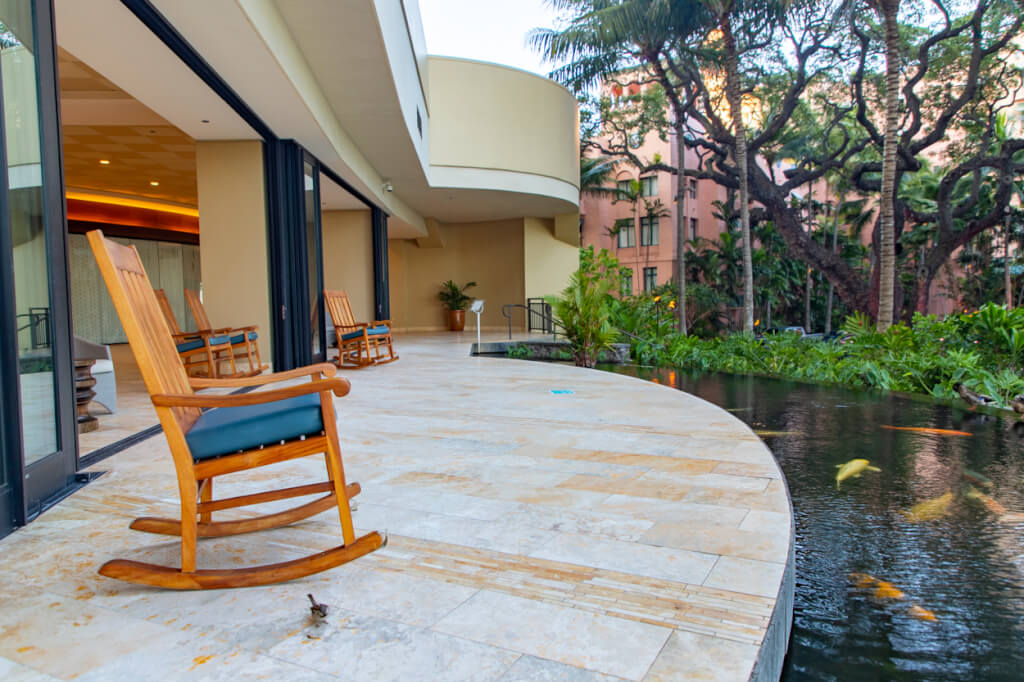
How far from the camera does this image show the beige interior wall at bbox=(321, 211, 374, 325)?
11.2 meters

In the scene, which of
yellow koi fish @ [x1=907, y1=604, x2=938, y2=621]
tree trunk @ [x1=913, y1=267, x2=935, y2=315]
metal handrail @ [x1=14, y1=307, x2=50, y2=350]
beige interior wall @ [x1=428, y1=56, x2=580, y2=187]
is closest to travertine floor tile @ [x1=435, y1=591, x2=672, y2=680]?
yellow koi fish @ [x1=907, y1=604, x2=938, y2=621]

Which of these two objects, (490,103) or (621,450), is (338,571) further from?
(490,103)

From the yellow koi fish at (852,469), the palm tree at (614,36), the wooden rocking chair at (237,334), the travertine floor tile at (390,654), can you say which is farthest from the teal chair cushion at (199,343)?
the palm tree at (614,36)

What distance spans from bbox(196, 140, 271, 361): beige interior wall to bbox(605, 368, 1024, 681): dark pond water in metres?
5.08

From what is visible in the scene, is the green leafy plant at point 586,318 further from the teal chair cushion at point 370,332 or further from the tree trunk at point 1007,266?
the tree trunk at point 1007,266

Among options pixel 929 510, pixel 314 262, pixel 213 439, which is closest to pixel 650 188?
pixel 314 262

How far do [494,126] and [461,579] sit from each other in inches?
436

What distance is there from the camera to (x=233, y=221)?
249 inches

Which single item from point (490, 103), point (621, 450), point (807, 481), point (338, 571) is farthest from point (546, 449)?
point (490, 103)

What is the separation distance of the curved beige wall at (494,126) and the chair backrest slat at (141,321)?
31.0ft

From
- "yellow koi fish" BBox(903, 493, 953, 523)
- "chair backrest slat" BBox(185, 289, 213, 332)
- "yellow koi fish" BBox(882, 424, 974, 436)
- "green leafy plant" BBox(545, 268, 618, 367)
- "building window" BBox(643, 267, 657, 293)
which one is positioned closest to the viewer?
"yellow koi fish" BBox(903, 493, 953, 523)

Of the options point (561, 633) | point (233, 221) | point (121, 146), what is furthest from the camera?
point (121, 146)

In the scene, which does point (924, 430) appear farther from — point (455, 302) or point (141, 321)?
point (455, 302)

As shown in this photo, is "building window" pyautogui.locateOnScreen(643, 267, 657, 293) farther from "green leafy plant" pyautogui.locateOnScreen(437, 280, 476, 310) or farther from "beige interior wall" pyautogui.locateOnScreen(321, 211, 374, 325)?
"beige interior wall" pyautogui.locateOnScreen(321, 211, 374, 325)
